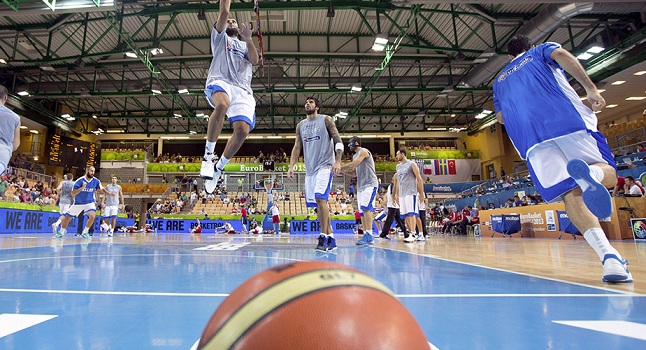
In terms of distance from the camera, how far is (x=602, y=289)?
6.30 feet

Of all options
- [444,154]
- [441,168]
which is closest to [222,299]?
[441,168]

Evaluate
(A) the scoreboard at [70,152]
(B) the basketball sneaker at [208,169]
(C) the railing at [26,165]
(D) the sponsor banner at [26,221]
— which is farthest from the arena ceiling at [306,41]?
(B) the basketball sneaker at [208,169]

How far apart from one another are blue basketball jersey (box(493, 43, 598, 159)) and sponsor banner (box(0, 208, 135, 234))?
1291cm

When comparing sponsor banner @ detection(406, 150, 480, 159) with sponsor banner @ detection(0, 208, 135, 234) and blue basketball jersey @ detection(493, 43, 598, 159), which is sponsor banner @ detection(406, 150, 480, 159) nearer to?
sponsor banner @ detection(0, 208, 135, 234)

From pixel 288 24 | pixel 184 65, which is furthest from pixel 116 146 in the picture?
pixel 288 24

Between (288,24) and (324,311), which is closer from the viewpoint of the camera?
(324,311)

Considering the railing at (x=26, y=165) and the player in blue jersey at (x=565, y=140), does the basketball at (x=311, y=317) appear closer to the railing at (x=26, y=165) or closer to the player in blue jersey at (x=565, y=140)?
the player in blue jersey at (x=565, y=140)

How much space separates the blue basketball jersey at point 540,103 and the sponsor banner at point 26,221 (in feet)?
42.4

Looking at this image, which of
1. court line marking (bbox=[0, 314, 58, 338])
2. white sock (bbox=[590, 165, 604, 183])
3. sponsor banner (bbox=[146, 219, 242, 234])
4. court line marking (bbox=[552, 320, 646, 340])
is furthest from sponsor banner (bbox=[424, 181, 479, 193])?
court line marking (bbox=[0, 314, 58, 338])

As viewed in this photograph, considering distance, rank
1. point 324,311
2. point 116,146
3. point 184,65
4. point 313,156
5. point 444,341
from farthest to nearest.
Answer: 1. point 116,146
2. point 184,65
3. point 313,156
4. point 444,341
5. point 324,311

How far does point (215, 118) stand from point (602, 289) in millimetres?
3158

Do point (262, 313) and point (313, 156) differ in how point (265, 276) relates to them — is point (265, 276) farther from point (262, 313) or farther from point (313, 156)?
point (313, 156)

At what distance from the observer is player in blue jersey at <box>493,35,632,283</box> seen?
2.19 meters

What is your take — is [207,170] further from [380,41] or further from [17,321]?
[380,41]
